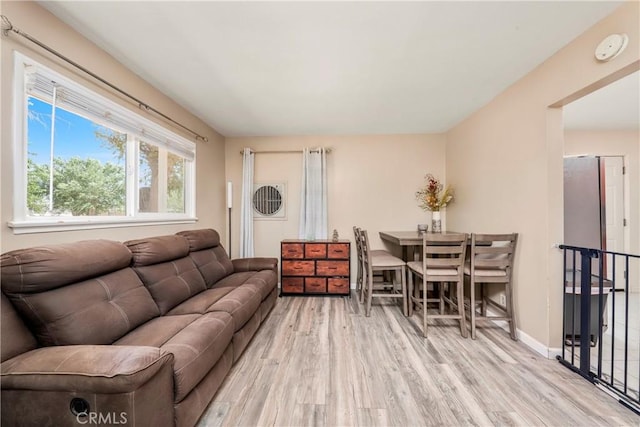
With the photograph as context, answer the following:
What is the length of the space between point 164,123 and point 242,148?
151 cm

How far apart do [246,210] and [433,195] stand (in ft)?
9.37

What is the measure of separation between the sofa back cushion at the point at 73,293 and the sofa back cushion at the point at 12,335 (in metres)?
0.02

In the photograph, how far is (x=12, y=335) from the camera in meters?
1.18

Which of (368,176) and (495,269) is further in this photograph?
(368,176)

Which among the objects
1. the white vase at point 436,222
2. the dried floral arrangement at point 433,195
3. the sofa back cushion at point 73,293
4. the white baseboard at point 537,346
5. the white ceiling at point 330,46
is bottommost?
the white baseboard at point 537,346

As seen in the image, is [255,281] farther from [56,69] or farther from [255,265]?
[56,69]

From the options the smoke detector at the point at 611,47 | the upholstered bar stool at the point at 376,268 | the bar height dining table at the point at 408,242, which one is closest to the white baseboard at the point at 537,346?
the upholstered bar stool at the point at 376,268

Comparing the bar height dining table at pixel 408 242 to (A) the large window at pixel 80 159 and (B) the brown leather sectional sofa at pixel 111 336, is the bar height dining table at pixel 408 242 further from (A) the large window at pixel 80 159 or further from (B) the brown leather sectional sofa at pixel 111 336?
(A) the large window at pixel 80 159

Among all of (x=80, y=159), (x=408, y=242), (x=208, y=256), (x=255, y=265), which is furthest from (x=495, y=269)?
(x=80, y=159)

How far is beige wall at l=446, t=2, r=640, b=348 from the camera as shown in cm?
170

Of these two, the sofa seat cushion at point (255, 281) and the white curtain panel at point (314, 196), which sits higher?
the white curtain panel at point (314, 196)

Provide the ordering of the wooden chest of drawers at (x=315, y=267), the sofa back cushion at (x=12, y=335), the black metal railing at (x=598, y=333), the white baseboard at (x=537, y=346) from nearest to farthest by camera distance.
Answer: the sofa back cushion at (x=12, y=335) → the black metal railing at (x=598, y=333) → the white baseboard at (x=537, y=346) → the wooden chest of drawers at (x=315, y=267)

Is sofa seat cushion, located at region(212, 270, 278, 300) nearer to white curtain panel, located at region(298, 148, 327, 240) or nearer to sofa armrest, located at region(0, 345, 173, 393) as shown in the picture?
white curtain panel, located at region(298, 148, 327, 240)

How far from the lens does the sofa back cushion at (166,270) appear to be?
1.96 meters
